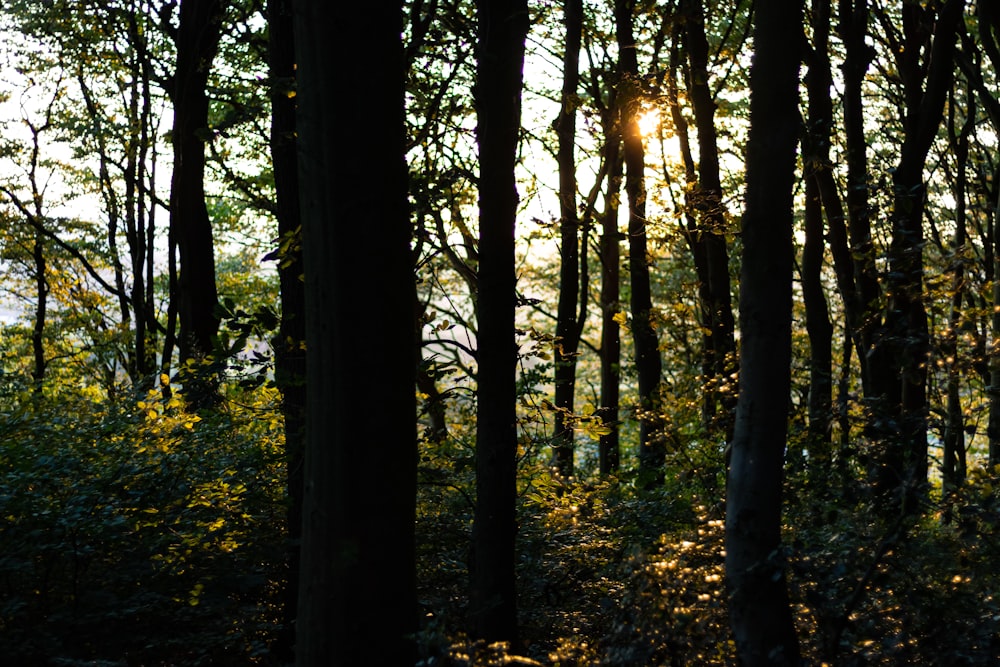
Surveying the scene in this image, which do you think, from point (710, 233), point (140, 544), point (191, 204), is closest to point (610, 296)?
point (710, 233)

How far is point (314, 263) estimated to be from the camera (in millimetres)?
3844

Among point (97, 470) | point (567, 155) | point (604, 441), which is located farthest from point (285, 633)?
point (567, 155)

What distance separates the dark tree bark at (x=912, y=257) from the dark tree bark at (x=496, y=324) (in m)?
2.03

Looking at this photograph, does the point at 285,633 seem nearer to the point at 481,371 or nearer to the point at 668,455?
the point at 481,371

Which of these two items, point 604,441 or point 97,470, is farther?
point 604,441

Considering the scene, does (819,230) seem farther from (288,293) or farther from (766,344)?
(766,344)

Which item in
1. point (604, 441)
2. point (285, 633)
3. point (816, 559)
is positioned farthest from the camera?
point (604, 441)

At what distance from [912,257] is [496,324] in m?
2.47

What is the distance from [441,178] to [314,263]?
1958mm

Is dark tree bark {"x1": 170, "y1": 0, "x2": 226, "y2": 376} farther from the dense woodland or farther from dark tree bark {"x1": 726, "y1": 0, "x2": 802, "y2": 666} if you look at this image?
dark tree bark {"x1": 726, "y1": 0, "x2": 802, "y2": 666}

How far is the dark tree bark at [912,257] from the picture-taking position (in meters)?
4.75

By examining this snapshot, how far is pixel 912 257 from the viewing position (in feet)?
17.3

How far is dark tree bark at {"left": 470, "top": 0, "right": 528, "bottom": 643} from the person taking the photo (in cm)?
514

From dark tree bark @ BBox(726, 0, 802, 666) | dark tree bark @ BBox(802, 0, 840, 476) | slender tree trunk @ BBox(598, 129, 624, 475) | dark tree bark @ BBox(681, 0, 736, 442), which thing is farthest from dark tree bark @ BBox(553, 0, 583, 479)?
dark tree bark @ BBox(726, 0, 802, 666)
